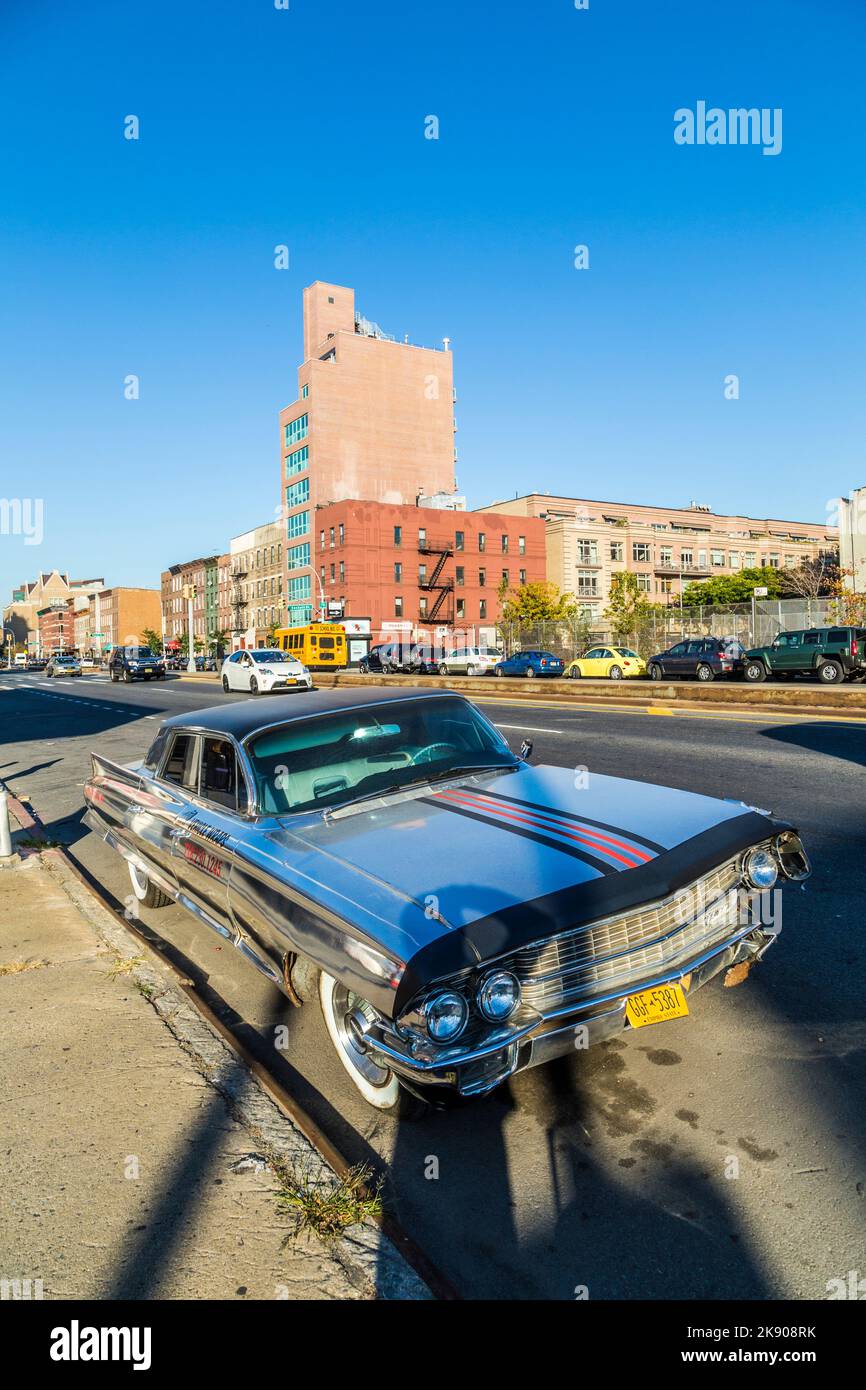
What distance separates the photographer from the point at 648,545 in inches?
3310

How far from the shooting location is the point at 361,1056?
10.0 feet

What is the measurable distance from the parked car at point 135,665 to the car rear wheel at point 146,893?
42513mm

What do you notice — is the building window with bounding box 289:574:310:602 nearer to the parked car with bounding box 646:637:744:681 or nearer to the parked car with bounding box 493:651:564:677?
the parked car with bounding box 493:651:564:677

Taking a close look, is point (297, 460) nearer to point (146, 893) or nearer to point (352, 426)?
point (352, 426)

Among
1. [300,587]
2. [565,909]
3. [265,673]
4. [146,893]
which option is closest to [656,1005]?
[565,909]

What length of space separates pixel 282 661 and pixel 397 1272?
93.9ft

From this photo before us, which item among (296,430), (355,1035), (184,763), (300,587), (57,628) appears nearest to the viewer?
(355,1035)

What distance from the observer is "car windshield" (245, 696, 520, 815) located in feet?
12.8

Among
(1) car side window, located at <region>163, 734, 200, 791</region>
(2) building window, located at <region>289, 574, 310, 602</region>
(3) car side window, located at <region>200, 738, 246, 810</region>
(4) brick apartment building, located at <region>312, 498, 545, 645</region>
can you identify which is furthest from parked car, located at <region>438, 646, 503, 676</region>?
(3) car side window, located at <region>200, 738, 246, 810</region>

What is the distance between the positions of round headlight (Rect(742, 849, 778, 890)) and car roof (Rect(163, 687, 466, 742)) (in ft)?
5.91

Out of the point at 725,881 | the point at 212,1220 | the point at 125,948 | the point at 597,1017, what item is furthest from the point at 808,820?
the point at 212,1220

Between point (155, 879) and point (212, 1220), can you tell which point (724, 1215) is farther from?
point (155, 879)

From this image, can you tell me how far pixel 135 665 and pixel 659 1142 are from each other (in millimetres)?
46411
